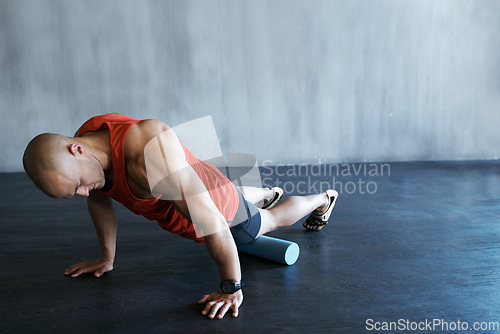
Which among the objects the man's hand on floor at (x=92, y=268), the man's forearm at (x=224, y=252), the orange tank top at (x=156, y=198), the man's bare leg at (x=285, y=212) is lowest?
A: the man's hand on floor at (x=92, y=268)

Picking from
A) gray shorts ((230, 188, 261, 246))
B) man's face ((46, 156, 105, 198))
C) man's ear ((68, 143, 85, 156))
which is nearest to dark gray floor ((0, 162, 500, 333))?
gray shorts ((230, 188, 261, 246))

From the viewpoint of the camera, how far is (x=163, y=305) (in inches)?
58.2

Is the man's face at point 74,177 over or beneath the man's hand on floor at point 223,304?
over

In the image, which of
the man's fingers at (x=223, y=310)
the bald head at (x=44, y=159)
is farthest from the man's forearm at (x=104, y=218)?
the man's fingers at (x=223, y=310)

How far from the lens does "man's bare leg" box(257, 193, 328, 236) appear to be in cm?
189

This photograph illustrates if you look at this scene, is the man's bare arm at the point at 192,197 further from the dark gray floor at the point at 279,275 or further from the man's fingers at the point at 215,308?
the dark gray floor at the point at 279,275

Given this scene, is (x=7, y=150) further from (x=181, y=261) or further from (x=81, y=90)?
(x=181, y=261)

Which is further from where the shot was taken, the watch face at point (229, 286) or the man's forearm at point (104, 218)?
the man's forearm at point (104, 218)

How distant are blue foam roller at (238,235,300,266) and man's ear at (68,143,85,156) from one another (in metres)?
0.85

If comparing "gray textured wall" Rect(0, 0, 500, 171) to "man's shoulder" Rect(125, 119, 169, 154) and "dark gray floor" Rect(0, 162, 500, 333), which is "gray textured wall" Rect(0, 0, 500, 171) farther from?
"man's shoulder" Rect(125, 119, 169, 154)

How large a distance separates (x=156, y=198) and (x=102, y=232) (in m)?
0.36

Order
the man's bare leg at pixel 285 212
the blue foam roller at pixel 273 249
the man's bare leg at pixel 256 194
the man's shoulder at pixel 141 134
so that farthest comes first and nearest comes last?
1. the man's bare leg at pixel 256 194
2. the man's bare leg at pixel 285 212
3. the blue foam roller at pixel 273 249
4. the man's shoulder at pixel 141 134

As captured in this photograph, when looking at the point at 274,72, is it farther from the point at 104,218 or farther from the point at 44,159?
the point at 44,159

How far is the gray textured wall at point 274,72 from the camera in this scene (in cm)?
373
